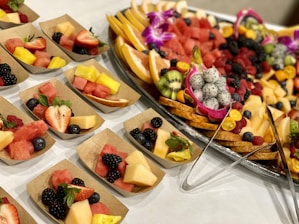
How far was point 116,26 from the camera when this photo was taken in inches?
78.3

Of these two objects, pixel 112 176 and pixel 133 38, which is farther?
pixel 133 38

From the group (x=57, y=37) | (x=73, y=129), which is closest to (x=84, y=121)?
(x=73, y=129)

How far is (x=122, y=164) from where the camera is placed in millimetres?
1412

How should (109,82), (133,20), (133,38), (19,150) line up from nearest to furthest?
(19,150) < (109,82) < (133,38) < (133,20)

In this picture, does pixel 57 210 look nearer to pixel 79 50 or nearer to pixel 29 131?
pixel 29 131

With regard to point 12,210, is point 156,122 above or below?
below

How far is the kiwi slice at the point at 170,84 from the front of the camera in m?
1.73

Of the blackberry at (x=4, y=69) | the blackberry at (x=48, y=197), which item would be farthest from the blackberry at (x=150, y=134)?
the blackberry at (x=4, y=69)

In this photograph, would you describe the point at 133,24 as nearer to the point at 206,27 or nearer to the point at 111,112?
the point at 206,27

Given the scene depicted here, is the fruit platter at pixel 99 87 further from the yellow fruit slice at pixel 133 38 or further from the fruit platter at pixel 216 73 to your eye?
the yellow fruit slice at pixel 133 38

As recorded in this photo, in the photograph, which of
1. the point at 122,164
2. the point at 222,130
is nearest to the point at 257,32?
the point at 222,130

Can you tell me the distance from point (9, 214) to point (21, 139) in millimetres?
296

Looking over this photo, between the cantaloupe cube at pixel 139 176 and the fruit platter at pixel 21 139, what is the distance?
261 millimetres

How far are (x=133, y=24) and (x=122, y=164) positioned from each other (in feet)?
2.96
